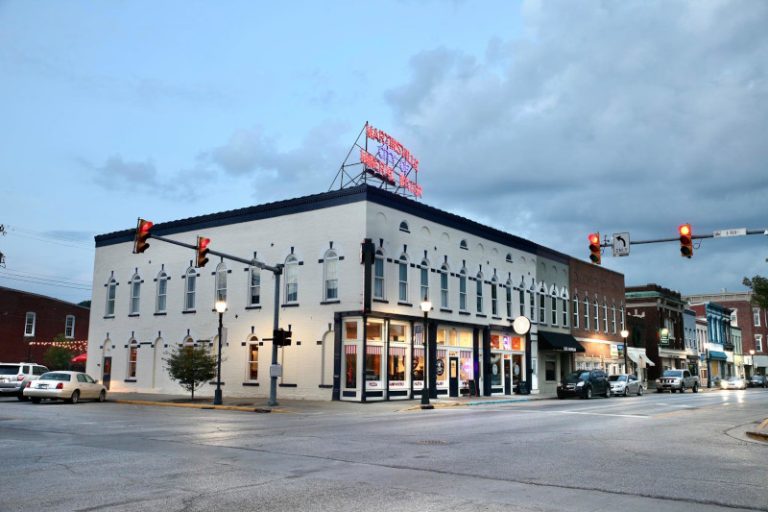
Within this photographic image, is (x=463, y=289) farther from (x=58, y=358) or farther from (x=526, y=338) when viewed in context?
(x=58, y=358)

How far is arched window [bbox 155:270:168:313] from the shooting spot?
40438 mm

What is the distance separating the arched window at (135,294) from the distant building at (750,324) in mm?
86142

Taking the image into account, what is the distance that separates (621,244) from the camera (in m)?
22.8

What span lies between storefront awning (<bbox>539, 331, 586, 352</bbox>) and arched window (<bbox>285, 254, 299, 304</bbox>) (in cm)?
1889

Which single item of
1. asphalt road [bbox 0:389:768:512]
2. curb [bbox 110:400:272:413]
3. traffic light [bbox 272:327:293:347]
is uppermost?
traffic light [bbox 272:327:293:347]

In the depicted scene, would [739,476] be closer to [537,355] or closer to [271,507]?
[271,507]

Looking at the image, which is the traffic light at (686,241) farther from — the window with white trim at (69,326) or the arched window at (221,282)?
the window with white trim at (69,326)

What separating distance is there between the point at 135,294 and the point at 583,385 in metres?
26.7

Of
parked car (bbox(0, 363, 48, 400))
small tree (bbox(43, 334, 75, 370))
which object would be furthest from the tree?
small tree (bbox(43, 334, 75, 370))

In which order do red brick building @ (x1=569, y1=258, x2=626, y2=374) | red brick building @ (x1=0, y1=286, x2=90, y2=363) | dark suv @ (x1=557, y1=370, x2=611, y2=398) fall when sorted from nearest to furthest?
dark suv @ (x1=557, y1=370, x2=611, y2=398)
red brick building @ (x1=569, y1=258, x2=626, y2=374)
red brick building @ (x1=0, y1=286, x2=90, y2=363)

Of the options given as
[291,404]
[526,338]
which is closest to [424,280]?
[291,404]

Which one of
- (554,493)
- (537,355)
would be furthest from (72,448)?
(537,355)

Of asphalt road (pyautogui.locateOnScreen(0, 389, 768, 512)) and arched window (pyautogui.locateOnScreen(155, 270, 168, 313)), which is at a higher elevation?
arched window (pyautogui.locateOnScreen(155, 270, 168, 313))

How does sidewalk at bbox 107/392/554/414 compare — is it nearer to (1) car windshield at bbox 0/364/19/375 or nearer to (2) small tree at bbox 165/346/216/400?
(2) small tree at bbox 165/346/216/400
